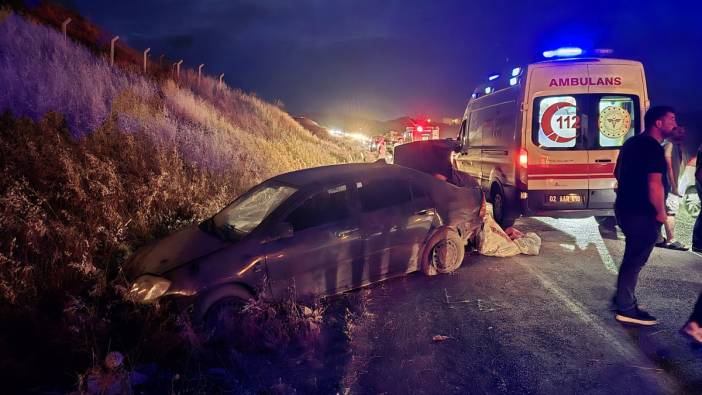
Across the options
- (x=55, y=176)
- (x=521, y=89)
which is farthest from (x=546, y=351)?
(x=55, y=176)

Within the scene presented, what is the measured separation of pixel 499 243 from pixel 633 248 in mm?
2405

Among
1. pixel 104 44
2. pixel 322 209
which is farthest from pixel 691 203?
pixel 104 44

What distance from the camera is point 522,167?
23.3 ft

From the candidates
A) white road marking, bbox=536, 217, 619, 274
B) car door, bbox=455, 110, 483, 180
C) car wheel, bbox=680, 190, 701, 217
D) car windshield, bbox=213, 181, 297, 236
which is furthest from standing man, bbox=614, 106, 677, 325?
car wheel, bbox=680, 190, 701, 217

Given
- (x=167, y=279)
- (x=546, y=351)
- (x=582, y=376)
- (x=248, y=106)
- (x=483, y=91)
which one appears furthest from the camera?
(x=248, y=106)

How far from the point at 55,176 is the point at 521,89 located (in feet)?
21.8

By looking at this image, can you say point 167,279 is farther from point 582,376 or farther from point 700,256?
point 700,256

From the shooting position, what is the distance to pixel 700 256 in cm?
634

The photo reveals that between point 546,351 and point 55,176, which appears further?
point 55,176

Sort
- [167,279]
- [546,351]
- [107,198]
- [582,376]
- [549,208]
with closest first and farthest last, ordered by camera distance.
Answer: [582,376] < [546,351] < [167,279] < [107,198] < [549,208]

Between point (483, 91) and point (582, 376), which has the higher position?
point (483, 91)

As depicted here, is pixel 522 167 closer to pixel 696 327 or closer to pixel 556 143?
pixel 556 143

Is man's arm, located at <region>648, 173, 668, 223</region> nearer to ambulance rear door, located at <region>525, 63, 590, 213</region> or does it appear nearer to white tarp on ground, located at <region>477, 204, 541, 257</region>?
white tarp on ground, located at <region>477, 204, 541, 257</region>

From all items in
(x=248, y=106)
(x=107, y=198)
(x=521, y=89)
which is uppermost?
(x=248, y=106)
